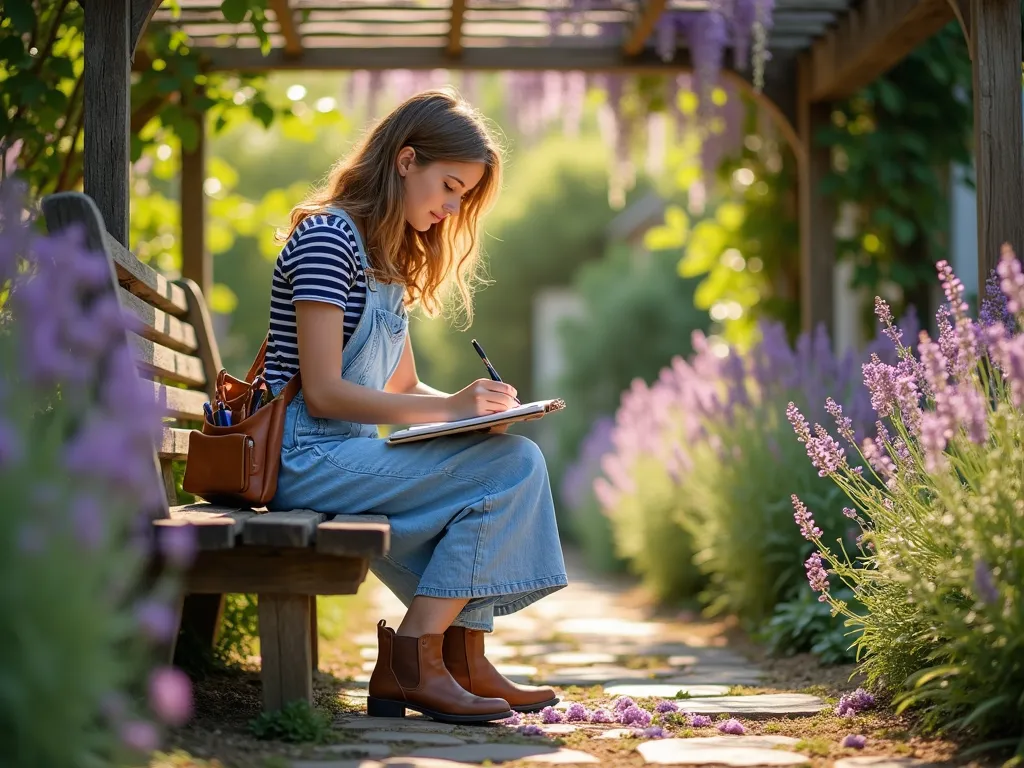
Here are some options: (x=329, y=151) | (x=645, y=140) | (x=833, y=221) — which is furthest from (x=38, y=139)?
(x=329, y=151)

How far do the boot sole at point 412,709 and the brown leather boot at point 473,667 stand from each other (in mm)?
100

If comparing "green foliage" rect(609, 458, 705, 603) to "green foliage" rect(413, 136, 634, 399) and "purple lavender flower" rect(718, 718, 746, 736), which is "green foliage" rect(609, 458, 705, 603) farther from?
"green foliage" rect(413, 136, 634, 399)

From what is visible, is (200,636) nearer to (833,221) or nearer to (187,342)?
(187,342)

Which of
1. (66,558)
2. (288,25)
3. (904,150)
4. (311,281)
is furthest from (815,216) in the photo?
(66,558)

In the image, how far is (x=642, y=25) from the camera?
5.03 metres

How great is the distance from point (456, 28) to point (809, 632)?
2.85 metres

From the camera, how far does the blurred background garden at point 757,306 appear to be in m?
2.52

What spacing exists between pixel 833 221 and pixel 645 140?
5.80 ft

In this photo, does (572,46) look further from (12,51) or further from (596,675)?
(596,675)

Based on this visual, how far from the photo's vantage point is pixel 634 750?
256 centimetres

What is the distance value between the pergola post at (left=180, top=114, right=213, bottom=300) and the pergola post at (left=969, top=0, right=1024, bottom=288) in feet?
11.2

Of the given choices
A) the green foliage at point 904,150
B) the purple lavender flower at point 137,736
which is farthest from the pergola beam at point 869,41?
the purple lavender flower at point 137,736

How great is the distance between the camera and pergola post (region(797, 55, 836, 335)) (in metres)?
5.54

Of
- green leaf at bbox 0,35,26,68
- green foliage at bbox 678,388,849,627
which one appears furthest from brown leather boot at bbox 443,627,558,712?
green leaf at bbox 0,35,26,68
